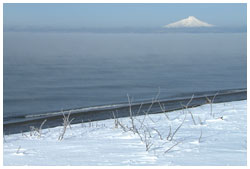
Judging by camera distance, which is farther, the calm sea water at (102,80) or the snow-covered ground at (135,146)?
the calm sea water at (102,80)

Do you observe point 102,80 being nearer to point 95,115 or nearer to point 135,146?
point 95,115

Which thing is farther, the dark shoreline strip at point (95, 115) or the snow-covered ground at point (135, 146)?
the dark shoreline strip at point (95, 115)

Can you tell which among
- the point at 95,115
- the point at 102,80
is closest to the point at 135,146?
the point at 95,115

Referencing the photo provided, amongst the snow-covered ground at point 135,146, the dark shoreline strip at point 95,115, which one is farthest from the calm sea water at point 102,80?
the snow-covered ground at point 135,146

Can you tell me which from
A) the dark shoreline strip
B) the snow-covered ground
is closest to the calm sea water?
the dark shoreline strip

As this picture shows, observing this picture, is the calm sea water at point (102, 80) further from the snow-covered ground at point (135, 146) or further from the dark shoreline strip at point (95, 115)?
the snow-covered ground at point (135, 146)

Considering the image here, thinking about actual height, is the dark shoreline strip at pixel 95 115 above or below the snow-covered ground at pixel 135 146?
above

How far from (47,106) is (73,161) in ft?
21.7

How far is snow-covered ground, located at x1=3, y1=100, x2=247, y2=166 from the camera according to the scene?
395 centimetres

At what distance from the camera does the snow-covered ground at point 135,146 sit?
156 inches

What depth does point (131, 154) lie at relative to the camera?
4.12 meters

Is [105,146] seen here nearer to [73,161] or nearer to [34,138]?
[73,161]

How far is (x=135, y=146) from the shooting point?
4422mm

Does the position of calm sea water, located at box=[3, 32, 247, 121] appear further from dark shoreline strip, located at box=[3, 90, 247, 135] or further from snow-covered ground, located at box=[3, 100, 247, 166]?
snow-covered ground, located at box=[3, 100, 247, 166]
